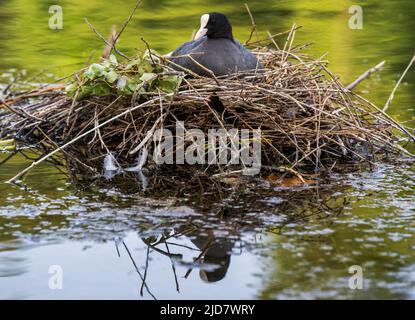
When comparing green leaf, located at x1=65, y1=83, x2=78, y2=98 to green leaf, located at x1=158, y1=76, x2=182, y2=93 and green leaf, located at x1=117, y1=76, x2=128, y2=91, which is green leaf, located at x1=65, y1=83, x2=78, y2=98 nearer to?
green leaf, located at x1=117, y1=76, x2=128, y2=91

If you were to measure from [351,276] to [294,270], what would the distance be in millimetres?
204

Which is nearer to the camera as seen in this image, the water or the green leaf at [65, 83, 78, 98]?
the water

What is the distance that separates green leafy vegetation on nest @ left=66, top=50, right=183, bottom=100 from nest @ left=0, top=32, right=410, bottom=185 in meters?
0.05

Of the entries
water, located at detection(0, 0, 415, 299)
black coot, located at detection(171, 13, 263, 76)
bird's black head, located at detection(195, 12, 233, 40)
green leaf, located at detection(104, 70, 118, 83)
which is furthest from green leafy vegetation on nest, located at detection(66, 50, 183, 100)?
water, located at detection(0, 0, 415, 299)

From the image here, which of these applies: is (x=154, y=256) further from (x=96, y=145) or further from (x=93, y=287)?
(x=96, y=145)

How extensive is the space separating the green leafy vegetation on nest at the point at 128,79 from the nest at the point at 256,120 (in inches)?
1.9

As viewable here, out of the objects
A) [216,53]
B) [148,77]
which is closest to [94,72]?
[148,77]

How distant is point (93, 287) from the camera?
119 inches

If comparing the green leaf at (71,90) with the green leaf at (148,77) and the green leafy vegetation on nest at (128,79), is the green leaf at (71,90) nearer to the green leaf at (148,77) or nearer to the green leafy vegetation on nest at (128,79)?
the green leafy vegetation on nest at (128,79)

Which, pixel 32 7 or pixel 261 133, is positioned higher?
pixel 32 7

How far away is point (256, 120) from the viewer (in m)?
4.66

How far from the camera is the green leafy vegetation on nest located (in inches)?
184
